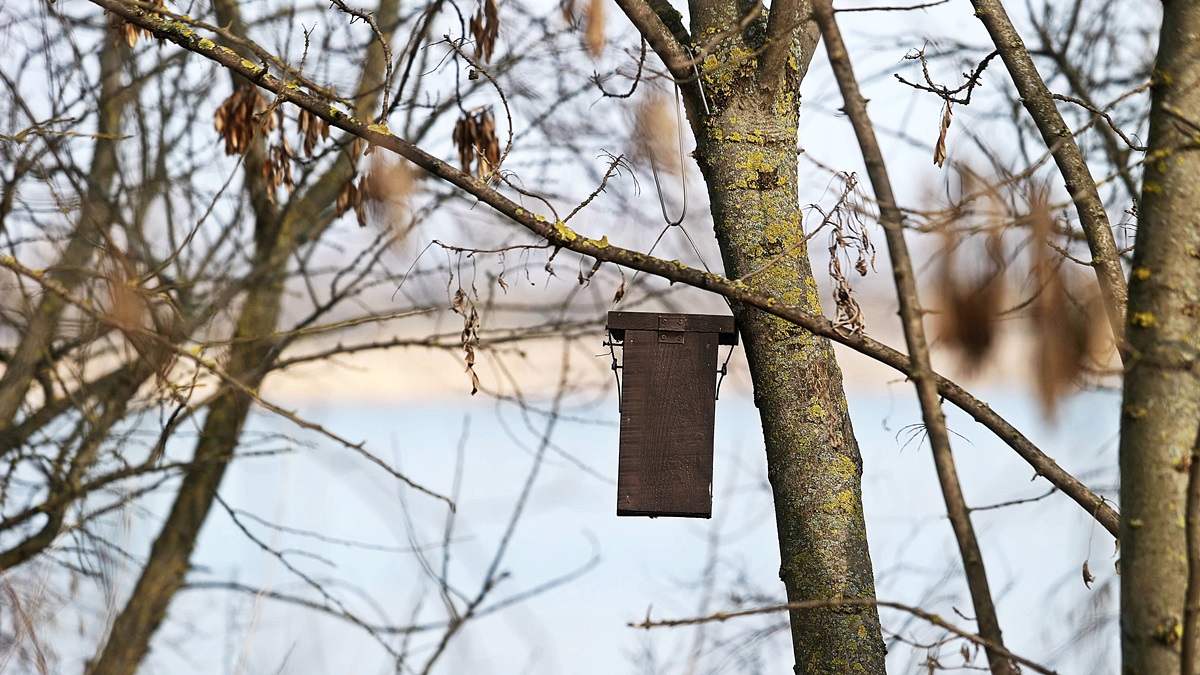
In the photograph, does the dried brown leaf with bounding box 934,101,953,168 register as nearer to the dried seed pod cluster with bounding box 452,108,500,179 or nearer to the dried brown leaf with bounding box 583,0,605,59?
the dried brown leaf with bounding box 583,0,605,59

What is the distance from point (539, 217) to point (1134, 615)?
85cm

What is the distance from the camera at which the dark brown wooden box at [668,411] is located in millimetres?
1662

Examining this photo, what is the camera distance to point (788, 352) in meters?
1.61

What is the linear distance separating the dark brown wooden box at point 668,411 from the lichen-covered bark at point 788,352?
0.28ft

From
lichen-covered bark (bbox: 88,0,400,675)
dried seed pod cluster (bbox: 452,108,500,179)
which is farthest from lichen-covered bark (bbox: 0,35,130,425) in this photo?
dried seed pod cluster (bbox: 452,108,500,179)

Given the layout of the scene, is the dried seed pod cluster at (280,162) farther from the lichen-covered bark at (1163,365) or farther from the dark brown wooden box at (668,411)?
the lichen-covered bark at (1163,365)

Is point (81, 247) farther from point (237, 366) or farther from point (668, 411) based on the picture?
point (668, 411)

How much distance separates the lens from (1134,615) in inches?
43.1

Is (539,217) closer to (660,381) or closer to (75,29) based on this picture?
(660,381)

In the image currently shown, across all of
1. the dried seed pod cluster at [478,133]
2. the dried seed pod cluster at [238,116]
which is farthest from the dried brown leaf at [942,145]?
the dried seed pod cluster at [238,116]

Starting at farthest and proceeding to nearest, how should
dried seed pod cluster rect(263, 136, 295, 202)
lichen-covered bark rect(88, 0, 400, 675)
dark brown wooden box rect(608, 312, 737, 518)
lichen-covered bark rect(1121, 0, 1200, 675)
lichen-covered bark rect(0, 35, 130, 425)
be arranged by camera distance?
1. lichen-covered bark rect(88, 0, 400, 675)
2. lichen-covered bark rect(0, 35, 130, 425)
3. dried seed pod cluster rect(263, 136, 295, 202)
4. dark brown wooden box rect(608, 312, 737, 518)
5. lichen-covered bark rect(1121, 0, 1200, 675)

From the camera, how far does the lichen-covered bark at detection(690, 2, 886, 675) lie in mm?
1523

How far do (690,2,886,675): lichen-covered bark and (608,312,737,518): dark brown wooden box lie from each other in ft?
0.28

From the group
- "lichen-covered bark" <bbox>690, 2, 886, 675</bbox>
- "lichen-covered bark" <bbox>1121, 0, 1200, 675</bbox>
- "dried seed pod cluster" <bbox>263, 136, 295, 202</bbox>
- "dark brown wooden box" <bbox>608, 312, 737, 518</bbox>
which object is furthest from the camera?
"dried seed pod cluster" <bbox>263, 136, 295, 202</bbox>
